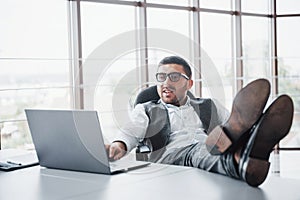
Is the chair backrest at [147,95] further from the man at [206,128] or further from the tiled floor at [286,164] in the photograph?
the tiled floor at [286,164]

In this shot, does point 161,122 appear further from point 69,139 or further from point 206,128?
point 69,139

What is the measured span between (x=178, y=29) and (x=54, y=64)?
1769 mm

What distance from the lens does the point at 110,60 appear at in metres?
2.26

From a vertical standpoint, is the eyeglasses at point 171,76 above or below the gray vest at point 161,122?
above

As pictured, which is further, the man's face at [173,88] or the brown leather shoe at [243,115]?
the man's face at [173,88]

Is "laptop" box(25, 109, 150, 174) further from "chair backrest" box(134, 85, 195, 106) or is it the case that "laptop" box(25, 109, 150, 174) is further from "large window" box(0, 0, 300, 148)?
"chair backrest" box(134, 85, 195, 106)

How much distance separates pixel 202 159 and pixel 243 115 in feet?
0.90

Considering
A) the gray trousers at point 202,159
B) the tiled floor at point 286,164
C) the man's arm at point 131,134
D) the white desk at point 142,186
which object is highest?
the man's arm at point 131,134

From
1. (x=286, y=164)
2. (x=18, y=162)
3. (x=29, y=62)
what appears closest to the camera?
(x=18, y=162)

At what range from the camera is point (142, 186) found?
1479mm

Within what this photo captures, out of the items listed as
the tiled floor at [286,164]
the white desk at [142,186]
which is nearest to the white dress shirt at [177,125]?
the white desk at [142,186]

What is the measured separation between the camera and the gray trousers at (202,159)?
5.00ft

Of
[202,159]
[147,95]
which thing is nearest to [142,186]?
[202,159]

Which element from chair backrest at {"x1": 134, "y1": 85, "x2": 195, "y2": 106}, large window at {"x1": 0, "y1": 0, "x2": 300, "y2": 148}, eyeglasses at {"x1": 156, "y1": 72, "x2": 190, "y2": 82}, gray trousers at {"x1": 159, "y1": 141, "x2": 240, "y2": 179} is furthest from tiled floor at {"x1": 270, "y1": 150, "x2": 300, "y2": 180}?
gray trousers at {"x1": 159, "y1": 141, "x2": 240, "y2": 179}
